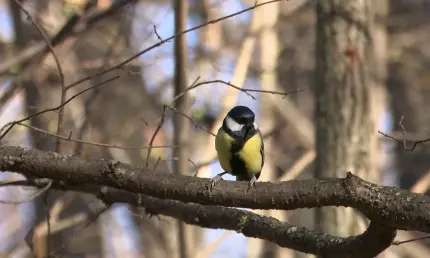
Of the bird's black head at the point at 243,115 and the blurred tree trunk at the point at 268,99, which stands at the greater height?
the blurred tree trunk at the point at 268,99

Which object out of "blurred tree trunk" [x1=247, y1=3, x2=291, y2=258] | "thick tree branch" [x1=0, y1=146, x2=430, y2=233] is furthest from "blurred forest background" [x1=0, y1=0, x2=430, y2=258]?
"thick tree branch" [x1=0, y1=146, x2=430, y2=233]

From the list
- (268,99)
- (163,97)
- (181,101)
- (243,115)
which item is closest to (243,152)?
(243,115)

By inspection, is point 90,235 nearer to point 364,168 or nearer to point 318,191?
point 364,168

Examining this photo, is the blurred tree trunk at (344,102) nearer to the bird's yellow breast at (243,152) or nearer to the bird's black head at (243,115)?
the bird's yellow breast at (243,152)

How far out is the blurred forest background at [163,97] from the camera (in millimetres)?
3992

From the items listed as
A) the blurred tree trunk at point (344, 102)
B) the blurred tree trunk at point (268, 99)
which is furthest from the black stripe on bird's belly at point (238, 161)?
the blurred tree trunk at point (268, 99)

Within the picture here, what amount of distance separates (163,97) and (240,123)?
167 inches

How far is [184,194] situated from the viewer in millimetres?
2102

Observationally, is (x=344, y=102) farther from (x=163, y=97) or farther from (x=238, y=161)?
(x=163, y=97)

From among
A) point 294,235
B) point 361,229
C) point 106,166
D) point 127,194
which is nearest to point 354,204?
point 294,235

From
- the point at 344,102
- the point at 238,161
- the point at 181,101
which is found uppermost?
the point at 181,101

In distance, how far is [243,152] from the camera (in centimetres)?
293

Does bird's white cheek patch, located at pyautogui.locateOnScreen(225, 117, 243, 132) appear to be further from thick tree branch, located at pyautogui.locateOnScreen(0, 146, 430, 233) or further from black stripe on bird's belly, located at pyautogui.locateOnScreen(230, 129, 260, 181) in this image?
thick tree branch, located at pyautogui.locateOnScreen(0, 146, 430, 233)

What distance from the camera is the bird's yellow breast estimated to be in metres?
2.89
